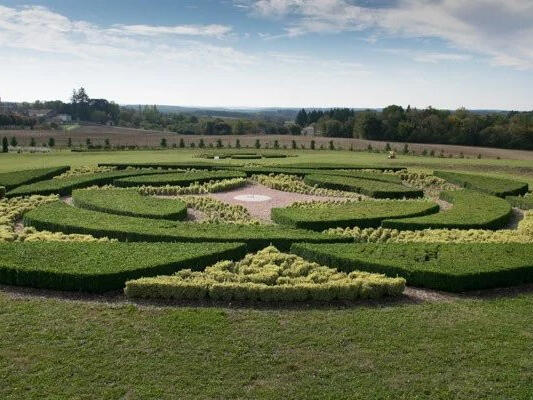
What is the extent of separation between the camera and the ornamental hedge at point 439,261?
37.2 ft

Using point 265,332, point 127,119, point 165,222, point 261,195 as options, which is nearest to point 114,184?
point 261,195

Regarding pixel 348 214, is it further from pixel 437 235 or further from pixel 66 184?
pixel 66 184

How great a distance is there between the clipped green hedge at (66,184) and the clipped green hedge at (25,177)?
812mm

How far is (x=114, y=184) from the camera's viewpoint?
24688 mm

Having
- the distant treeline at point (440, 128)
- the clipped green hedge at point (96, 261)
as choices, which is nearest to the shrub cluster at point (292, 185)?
the clipped green hedge at point (96, 261)

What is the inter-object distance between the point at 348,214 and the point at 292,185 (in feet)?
26.9

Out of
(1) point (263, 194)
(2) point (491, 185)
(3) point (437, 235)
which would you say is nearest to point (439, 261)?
(3) point (437, 235)

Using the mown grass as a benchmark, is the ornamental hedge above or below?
above

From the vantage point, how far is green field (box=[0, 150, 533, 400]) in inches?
292

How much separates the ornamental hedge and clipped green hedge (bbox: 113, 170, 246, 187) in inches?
475

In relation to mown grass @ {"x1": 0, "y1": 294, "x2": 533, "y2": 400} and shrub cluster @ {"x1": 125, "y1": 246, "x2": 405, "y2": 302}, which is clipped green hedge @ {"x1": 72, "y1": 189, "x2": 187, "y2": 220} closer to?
shrub cluster @ {"x1": 125, "y1": 246, "x2": 405, "y2": 302}

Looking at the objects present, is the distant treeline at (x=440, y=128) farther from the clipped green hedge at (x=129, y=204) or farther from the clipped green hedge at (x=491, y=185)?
the clipped green hedge at (x=129, y=204)

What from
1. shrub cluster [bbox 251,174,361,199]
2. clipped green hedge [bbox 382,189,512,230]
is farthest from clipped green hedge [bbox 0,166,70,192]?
clipped green hedge [bbox 382,189,512,230]

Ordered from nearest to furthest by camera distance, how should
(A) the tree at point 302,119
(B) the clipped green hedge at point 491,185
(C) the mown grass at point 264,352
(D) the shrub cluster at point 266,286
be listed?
(C) the mown grass at point 264,352 → (D) the shrub cluster at point 266,286 → (B) the clipped green hedge at point 491,185 → (A) the tree at point 302,119
